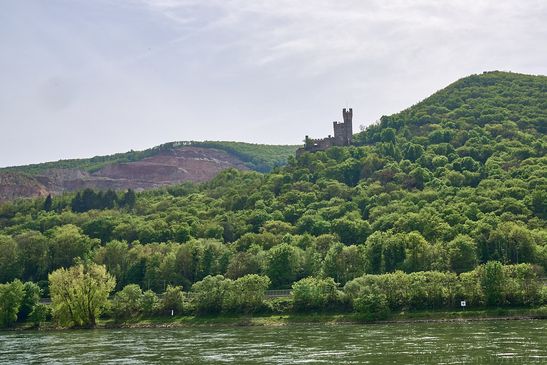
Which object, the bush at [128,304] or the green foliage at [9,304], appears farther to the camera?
the bush at [128,304]

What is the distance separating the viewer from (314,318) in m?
110

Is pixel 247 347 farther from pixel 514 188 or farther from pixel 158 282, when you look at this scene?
pixel 514 188

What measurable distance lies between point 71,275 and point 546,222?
269ft

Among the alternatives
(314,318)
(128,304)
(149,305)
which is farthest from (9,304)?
(314,318)

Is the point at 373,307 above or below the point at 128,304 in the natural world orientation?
below

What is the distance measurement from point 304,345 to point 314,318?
110ft

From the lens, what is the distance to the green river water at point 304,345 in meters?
63.6

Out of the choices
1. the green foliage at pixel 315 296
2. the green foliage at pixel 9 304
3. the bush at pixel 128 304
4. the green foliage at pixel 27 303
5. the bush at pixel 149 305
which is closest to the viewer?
the green foliage at pixel 315 296

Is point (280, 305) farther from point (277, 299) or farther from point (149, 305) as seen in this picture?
point (149, 305)

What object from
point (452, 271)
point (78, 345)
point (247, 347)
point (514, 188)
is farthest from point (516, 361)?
point (514, 188)

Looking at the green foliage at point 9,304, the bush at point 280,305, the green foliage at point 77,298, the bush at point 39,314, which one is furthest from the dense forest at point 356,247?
the green foliage at point 9,304

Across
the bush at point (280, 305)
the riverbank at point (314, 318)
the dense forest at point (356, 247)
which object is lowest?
the riverbank at point (314, 318)

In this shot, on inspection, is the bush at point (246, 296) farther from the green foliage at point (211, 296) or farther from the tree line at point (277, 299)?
the green foliage at point (211, 296)

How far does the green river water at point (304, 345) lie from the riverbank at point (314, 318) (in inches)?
193
